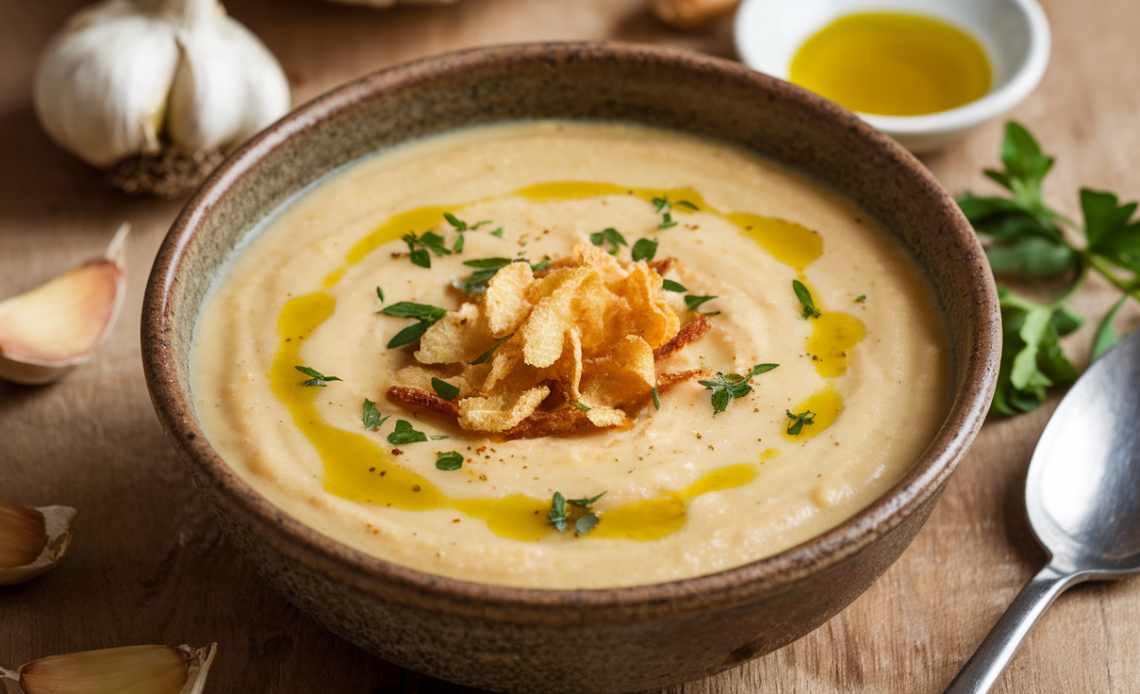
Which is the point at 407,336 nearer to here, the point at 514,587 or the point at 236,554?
the point at 236,554

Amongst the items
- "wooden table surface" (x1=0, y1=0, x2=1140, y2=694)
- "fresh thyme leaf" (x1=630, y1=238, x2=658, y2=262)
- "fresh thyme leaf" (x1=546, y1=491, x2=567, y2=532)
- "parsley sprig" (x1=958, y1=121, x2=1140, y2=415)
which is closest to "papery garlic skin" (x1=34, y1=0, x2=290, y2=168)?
"wooden table surface" (x1=0, y1=0, x2=1140, y2=694)

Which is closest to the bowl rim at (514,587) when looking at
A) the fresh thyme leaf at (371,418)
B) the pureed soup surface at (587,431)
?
the pureed soup surface at (587,431)

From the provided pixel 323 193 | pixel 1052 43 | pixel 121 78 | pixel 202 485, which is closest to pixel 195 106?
pixel 121 78

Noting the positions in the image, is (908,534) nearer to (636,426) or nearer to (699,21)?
(636,426)

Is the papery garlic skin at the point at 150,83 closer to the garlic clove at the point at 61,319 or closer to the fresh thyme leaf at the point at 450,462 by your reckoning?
the garlic clove at the point at 61,319

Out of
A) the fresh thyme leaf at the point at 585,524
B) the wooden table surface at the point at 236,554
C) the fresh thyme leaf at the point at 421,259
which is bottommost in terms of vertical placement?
the wooden table surface at the point at 236,554

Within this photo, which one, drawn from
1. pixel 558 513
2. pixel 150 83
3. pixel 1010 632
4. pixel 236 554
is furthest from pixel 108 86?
pixel 1010 632
